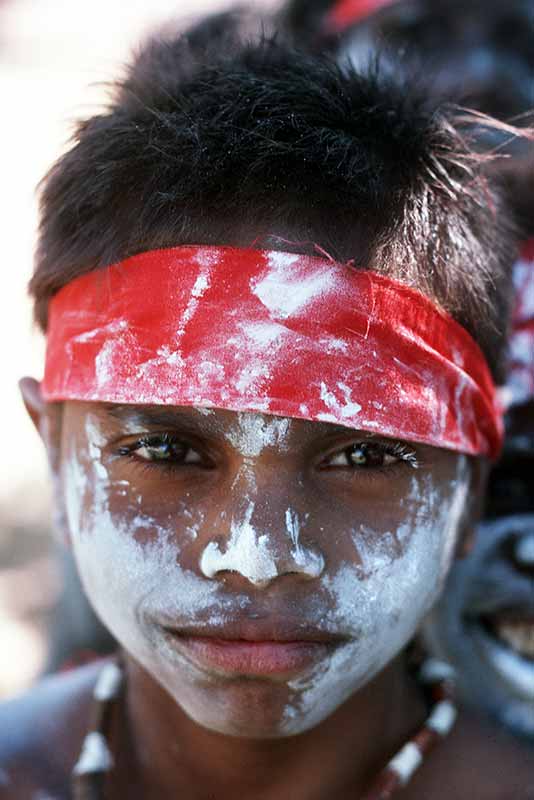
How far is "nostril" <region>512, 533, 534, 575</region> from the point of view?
2260 mm

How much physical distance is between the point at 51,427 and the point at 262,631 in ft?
2.13

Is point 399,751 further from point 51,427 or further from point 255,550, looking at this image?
point 51,427

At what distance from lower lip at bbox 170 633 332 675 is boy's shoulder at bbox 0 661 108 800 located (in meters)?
0.67

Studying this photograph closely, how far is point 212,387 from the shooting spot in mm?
1648

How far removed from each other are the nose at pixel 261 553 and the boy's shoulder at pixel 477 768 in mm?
622

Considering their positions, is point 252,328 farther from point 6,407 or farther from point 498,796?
point 6,407

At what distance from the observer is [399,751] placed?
2043 millimetres

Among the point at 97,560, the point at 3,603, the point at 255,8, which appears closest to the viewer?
the point at 97,560

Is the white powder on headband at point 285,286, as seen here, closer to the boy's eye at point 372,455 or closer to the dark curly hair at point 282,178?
the dark curly hair at point 282,178

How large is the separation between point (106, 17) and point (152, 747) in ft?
28.3

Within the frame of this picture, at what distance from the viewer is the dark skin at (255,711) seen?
168 cm

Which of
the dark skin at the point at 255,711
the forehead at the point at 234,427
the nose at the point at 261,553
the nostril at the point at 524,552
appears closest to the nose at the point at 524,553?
the nostril at the point at 524,552

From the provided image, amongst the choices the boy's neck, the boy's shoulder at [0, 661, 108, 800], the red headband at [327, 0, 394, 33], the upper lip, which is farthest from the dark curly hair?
the red headband at [327, 0, 394, 33]

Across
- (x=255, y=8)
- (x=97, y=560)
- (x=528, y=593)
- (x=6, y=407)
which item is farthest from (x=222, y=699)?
(x=6, y=407)
